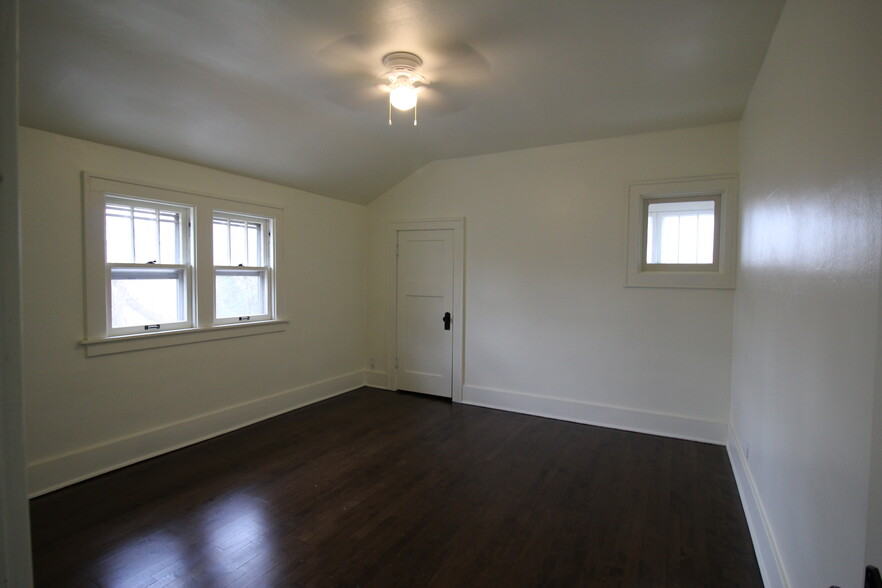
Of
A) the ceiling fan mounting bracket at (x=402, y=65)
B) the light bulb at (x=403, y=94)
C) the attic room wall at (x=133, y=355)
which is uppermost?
the ceiling fan mounting bracket at (x=402, y=65)

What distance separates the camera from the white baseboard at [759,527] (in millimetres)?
1856

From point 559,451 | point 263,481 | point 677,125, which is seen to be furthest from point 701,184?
point 263,481

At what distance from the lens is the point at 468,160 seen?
4.65 m

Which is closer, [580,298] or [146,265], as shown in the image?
[146,265]

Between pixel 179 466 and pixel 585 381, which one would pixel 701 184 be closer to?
pixel 585 381

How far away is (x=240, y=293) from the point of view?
161 inches

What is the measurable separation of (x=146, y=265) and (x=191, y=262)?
35 centimetres

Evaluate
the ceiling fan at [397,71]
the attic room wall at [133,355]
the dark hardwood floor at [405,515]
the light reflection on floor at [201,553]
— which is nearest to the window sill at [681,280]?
the dark hardwood floor at [405,515]

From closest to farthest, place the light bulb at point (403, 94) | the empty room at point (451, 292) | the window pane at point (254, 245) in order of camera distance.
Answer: the empty room at point (451, 292), the light bulb at point (403, 94), the window pane at point (254, 245)

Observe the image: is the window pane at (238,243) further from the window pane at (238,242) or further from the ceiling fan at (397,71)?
the ceiling fan at (397,71)

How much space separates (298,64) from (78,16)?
1.04 metres

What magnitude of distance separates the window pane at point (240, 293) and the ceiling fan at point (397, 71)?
1.97m

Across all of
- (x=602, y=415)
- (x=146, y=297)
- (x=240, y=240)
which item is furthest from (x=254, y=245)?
(x=602, y=415)

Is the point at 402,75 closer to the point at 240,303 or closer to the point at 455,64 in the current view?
the point at 455,64
